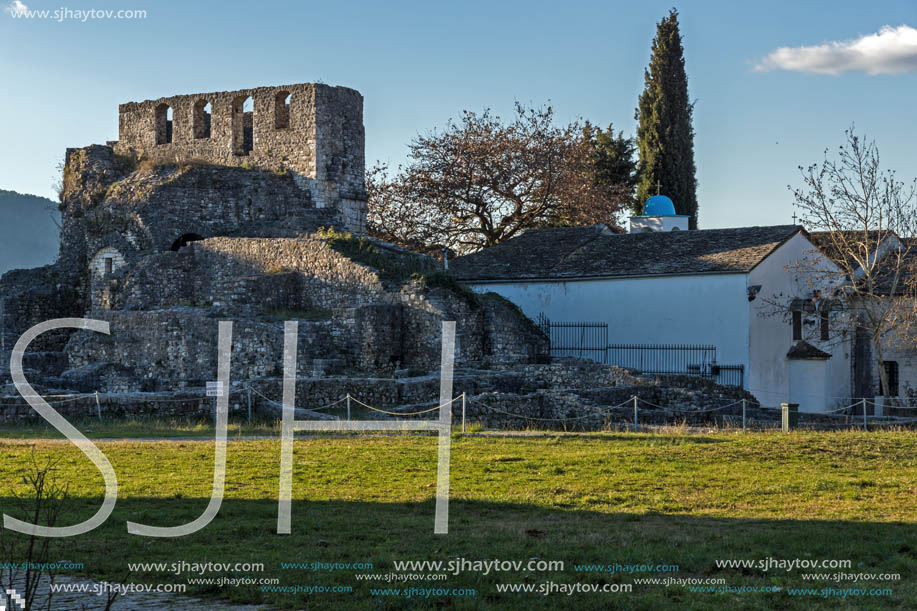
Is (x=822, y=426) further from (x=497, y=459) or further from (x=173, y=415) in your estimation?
(x=173, y=415)

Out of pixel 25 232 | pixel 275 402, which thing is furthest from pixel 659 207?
pixel 25 232

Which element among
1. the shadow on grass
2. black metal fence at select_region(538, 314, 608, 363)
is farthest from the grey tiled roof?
the shadow on grass

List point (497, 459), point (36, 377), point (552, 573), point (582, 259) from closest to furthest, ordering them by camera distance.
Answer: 1. point (552, 573)
2. point (497, 459)
3. point (36, 377)
4. point (582, 259)

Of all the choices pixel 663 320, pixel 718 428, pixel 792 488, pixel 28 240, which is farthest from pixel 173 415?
pixel 28 240

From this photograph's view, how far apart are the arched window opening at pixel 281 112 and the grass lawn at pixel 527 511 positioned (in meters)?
22.3

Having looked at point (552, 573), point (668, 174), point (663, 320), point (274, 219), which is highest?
point (668, 174)

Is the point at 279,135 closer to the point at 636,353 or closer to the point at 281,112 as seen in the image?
the point at 281,112

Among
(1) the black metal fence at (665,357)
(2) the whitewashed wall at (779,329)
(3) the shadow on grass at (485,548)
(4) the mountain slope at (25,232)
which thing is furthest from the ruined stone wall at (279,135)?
(4) the mountain slope at (25,232)

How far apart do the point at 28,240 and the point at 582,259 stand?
235ft

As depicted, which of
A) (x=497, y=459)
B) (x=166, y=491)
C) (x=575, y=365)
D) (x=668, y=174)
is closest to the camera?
(x=166, y=491)

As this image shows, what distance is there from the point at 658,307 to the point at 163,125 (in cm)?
2063

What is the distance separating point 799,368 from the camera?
3447 cm

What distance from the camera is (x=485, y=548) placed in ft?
31.7

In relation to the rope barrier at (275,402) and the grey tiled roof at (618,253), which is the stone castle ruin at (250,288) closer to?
the rope barrier at (275,402)
